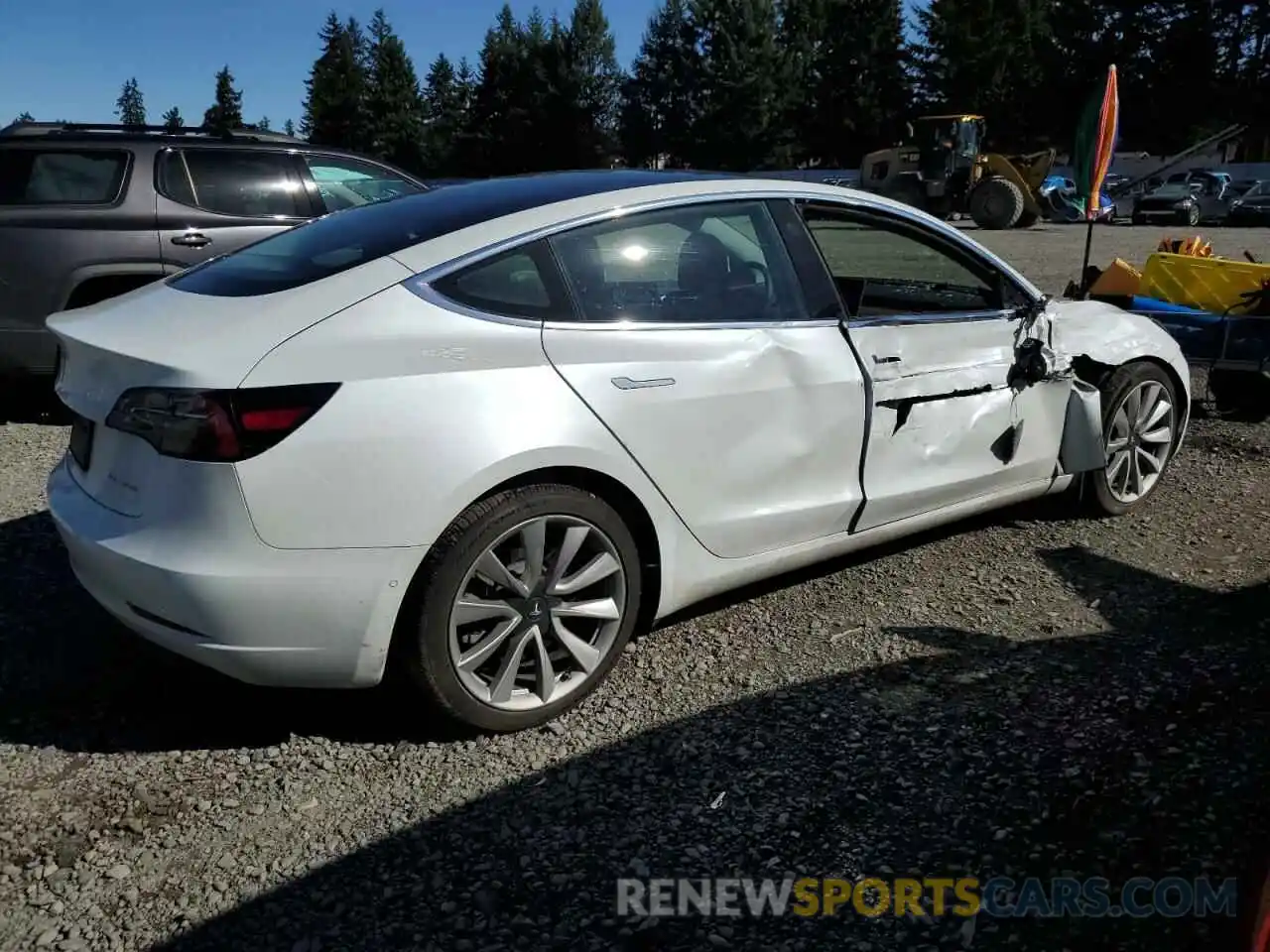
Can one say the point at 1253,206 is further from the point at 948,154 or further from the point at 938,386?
the point at 938,386

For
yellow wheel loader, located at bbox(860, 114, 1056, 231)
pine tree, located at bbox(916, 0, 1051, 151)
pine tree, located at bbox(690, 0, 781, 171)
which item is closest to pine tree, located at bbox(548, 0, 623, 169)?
pine tree, located at bbox(690, 0, 781, 171)

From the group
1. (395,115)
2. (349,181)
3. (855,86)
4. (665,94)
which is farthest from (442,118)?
(349,181)

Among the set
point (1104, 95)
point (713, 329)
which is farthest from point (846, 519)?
point (1104, 95)

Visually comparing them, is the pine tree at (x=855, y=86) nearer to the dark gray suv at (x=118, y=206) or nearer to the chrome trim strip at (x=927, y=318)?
the dark gray suv at (x=118, y=206)

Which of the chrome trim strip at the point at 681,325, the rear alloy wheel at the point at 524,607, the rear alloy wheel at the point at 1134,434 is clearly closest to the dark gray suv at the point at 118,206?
the chrome trim strip at the point at 681,325

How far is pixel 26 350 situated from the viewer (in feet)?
19.5

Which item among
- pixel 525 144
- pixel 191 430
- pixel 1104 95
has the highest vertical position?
pixel 525 144

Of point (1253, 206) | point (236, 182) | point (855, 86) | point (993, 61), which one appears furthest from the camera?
point (855, 86)

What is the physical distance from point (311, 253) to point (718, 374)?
1308mm

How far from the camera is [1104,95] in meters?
7.69

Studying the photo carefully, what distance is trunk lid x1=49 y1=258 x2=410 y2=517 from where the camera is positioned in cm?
256

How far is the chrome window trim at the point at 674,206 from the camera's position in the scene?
282 centimetres

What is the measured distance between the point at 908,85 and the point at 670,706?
66.0 meters

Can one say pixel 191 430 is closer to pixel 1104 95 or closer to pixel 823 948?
pixel 823 948
